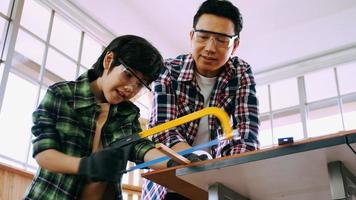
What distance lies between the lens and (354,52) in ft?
11.6

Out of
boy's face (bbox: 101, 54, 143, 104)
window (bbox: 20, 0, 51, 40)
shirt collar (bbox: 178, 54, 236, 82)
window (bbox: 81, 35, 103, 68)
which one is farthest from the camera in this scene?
window (bbox: 81, 35, 103, 68)

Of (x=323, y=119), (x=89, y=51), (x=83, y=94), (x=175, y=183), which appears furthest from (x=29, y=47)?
(x=323, y=119)

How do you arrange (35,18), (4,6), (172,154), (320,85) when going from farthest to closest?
(320,85)
(35,18)
(4,6)
(172,154)

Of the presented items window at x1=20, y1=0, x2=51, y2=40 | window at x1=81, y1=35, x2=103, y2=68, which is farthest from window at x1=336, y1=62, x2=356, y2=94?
window at x1=20, y1=0, x2=51, y2=40

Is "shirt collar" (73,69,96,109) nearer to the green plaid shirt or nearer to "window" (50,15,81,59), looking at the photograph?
the green plaid shirt

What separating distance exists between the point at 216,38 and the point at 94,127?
1.70ft

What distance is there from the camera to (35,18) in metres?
2.81

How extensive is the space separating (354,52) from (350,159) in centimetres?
290

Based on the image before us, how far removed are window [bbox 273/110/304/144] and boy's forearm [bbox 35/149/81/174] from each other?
9.56 feet

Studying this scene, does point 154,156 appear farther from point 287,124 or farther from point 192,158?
point 287,124

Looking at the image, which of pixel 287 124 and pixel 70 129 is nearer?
pixel 70 129

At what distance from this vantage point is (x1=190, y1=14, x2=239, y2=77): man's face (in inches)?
55.6

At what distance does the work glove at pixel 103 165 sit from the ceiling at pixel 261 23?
224 centimetres

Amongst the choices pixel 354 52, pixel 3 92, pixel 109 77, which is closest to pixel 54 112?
pixel 109 77
